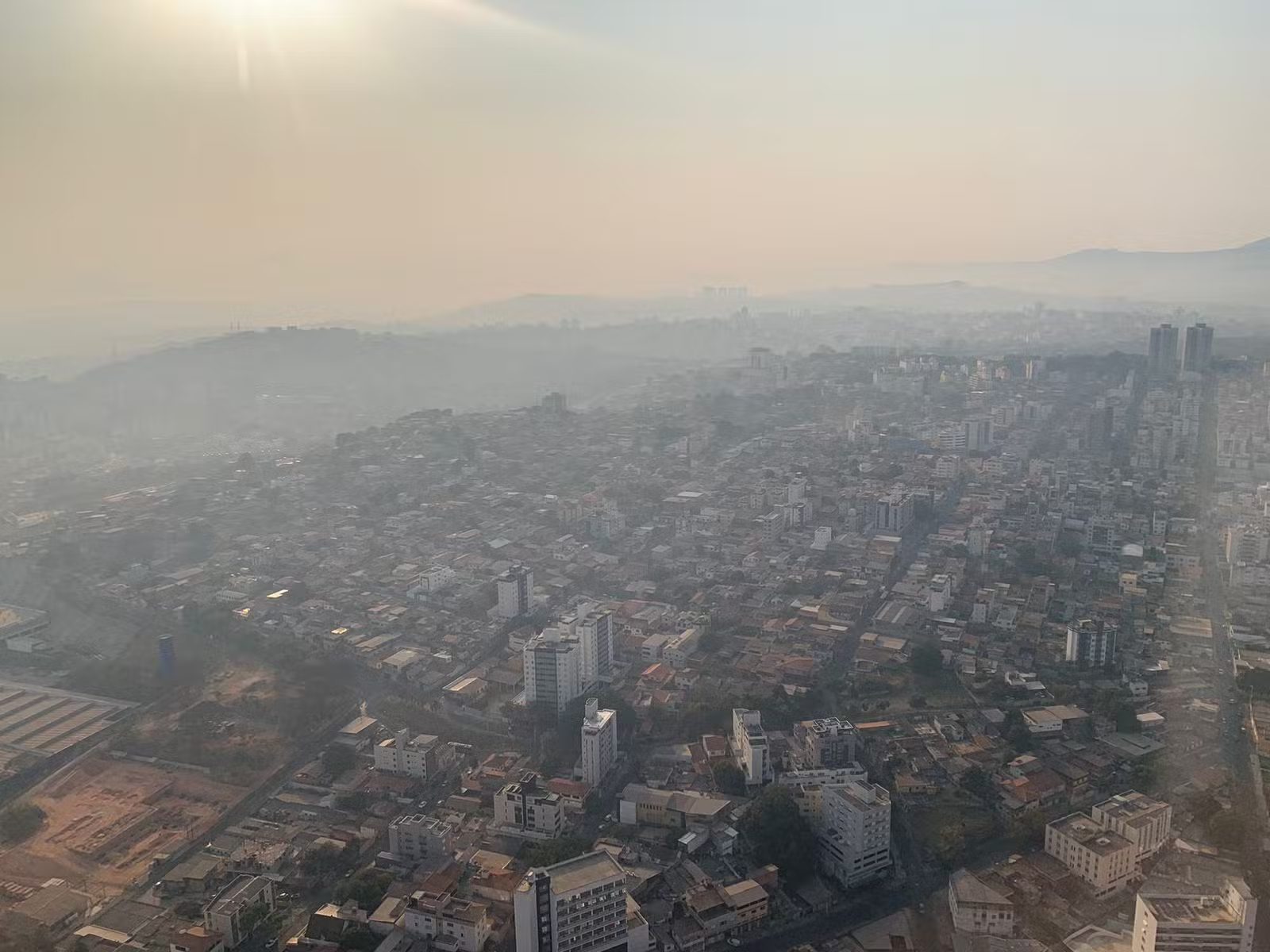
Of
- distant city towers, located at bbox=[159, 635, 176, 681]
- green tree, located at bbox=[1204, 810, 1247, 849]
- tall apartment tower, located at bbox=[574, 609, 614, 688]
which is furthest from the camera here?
distant city towers, located at bbox=[159, 635, 176, 681]

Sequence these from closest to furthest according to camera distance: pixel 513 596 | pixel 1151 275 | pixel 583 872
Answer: pixel 583 872, pixel 513 596, pixel 1151 275

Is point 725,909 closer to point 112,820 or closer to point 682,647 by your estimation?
point 682,647

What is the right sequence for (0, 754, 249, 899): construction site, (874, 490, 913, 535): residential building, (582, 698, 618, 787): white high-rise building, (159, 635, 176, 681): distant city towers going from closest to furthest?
(0, 754, 249, 899): construction site
(582, 698, 618, 787): white high-rise building
(159, 635, 176, 681): distant city towers
(874, 490, 913, 535): residential building

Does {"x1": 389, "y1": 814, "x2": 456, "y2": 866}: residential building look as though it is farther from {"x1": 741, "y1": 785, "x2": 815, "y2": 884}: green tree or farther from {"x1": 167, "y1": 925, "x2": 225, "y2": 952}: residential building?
{"x1": 741, "y1": 785, "x2": 815, "y2": 884}: green tree

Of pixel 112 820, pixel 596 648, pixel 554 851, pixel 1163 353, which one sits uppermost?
pixel 1163 353

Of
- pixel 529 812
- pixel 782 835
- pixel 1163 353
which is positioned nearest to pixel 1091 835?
pixel 782 835

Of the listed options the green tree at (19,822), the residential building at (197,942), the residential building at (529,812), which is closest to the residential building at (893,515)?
the residential building at (529,812)

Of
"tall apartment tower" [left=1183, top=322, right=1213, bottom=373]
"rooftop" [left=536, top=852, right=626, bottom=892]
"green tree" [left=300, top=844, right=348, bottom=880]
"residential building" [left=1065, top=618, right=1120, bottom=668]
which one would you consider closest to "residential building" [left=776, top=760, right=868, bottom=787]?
"rooftop" [left=536, top=852, right=626, bottom=892]

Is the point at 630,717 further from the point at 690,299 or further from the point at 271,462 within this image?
the point at 690,299

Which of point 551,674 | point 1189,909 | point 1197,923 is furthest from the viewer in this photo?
point 551,674
